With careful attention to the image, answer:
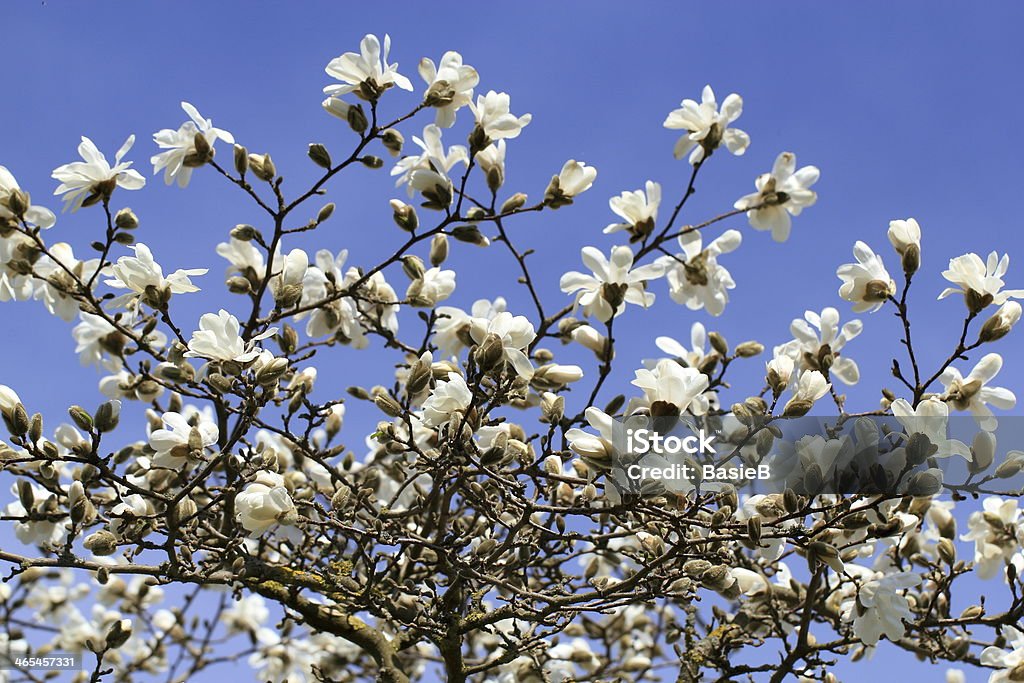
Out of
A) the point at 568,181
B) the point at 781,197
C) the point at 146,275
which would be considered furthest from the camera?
the point at 781,197

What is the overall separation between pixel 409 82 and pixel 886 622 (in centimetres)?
168

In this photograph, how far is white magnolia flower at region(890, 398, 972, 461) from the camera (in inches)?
68.9

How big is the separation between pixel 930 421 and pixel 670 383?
0.53 metres

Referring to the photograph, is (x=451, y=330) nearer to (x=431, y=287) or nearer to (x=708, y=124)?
(x=431, y=287)

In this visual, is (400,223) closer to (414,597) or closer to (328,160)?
(328,160)

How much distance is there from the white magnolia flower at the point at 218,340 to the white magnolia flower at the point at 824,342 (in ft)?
4.47

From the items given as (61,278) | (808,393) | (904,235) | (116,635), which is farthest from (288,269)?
(904,235)

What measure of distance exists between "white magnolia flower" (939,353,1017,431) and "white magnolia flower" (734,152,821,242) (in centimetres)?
62

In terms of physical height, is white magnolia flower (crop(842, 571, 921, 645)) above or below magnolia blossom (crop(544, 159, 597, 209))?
below

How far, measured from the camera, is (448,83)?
7.33ft

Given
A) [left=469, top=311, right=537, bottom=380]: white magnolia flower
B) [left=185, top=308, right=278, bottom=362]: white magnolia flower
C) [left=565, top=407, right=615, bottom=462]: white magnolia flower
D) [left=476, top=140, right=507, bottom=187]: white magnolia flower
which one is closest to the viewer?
[left=565, top=407, right=615, bottom=462]: white magnolia flower

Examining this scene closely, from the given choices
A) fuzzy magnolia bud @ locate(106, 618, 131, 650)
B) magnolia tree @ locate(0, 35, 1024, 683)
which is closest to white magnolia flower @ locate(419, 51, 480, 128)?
magnolia tree @ locate(0, 35, 1024, 683)

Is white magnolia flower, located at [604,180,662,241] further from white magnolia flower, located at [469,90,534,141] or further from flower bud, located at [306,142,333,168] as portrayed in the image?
flower bud, located at [306,142,333,168]

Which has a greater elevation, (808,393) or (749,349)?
(749,349)
